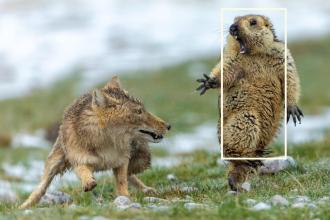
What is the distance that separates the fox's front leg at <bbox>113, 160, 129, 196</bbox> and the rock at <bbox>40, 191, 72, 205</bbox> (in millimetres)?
600

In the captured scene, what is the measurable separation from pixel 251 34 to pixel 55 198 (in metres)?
3.06

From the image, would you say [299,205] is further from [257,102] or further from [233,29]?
[233,29]

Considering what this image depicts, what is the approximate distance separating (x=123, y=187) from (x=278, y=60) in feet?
7.86

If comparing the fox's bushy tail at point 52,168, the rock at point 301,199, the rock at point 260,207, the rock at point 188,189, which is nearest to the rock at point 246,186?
the rock at point 188,189

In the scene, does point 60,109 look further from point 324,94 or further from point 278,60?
point 278,60

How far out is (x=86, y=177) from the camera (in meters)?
9.85

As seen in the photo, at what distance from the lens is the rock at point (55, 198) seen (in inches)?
402

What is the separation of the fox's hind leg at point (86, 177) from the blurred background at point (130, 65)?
8.06 feet

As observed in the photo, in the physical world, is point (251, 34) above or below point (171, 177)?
above

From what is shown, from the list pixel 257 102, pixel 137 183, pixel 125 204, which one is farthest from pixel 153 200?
pixel 137 183

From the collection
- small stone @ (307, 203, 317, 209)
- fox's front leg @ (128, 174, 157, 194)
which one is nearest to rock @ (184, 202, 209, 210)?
small stone @ (307, 203, 317, 209)

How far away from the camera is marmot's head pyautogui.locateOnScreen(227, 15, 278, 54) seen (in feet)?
30.7

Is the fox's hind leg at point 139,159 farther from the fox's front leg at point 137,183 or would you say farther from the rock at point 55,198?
the rock at point 55,198

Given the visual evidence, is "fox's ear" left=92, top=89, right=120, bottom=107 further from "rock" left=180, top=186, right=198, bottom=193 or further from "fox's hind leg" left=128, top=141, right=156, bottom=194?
"rock" left=180, top=186, right=198, bottom=193
